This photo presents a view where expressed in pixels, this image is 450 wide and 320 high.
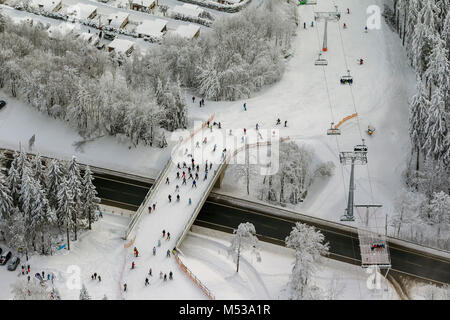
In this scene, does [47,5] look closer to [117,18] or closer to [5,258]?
[117,18]

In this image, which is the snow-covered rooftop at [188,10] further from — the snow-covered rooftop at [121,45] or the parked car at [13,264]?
the parked car at [13,264]

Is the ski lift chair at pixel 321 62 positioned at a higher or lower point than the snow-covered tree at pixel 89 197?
higher

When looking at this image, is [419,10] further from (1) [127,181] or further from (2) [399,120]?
(1) [127,181]

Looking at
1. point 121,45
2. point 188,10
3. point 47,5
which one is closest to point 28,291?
point 121,45

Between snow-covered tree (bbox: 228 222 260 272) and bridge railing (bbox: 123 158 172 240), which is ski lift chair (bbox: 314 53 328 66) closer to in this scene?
bridge railing (bbox: 123 158 172 240)

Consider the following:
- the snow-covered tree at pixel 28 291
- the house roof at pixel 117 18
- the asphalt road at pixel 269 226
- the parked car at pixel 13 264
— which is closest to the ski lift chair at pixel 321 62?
the asphalt road at pixel 269 226

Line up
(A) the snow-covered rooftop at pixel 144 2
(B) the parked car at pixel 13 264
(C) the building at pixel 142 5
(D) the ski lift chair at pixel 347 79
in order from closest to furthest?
1. (B) the parked car at pixel 13 264
2. (D) the ski lift chair at pixel 347 79
3. (C) the building at pixel 142 5
4. (A) the snow-covered rooftop at pixel 144 2
